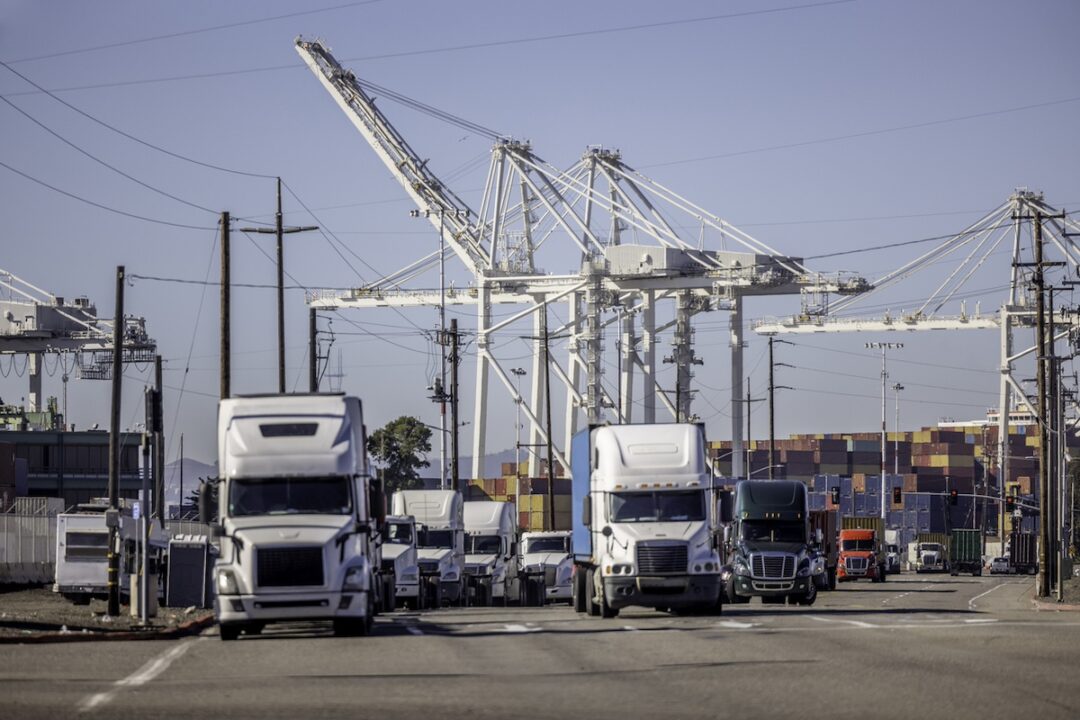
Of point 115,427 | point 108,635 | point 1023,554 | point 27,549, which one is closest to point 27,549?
point 27,549

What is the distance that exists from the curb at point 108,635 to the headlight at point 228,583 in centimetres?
268

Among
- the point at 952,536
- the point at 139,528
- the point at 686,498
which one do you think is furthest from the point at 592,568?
the point at 952,536

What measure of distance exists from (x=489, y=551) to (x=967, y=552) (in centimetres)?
6203

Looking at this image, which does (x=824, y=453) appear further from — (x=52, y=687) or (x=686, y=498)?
(x=52, y=687)

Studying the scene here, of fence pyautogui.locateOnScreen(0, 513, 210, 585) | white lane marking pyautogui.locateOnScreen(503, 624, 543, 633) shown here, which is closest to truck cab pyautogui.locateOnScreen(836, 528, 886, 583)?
fence pyautogui.locateOnScreen(0, 513, 210, 585)

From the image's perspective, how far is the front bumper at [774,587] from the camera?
44281 mm

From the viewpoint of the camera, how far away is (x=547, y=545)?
60.3 m

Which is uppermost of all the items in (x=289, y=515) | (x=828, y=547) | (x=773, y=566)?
(x=289, y=515)

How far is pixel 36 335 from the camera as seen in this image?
130 meters

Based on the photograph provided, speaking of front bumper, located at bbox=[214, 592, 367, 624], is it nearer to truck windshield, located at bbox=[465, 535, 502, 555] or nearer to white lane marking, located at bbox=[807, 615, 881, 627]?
white lane marking, located at bbox=[807, 615, 881, 627]

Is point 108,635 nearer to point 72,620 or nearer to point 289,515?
point 289,515

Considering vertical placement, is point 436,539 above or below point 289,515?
below

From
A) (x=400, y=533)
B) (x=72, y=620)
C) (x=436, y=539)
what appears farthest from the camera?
(x=436, y=539)

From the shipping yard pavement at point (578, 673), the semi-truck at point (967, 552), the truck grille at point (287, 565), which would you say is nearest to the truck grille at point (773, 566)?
the shipping yard pavement at point (578, 673)
